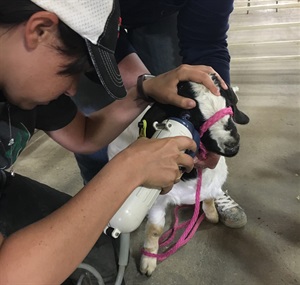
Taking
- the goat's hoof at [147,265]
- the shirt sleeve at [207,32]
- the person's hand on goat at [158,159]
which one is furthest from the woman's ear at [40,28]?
the goat's hoof at [147,265]

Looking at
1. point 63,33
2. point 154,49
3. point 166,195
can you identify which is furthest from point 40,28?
point 154,49

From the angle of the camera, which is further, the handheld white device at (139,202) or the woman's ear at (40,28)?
the handheld white device at (139,202)

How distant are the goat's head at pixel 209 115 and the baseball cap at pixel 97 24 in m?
0.17

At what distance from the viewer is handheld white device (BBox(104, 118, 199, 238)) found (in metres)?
0.69

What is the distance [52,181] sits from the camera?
64.3 inches

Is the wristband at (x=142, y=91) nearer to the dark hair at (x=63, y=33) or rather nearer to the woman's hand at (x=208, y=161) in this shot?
the woman's hand at (x=208, y=161)

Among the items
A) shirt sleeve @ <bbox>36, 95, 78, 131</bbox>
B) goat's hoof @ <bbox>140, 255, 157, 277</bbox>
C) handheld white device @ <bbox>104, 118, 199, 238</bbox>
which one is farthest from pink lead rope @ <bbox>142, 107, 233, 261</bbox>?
shirt sleeve @ <bbox>36, 95, 78, 131</bbox>

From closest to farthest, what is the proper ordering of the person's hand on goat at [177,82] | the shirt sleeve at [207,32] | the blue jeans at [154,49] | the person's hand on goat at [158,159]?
the person's hand on goat at [158,159] → the person's hand on goat at [177,82] → the shirt sleeve at [207,32] → the blue jeans at [154,49]

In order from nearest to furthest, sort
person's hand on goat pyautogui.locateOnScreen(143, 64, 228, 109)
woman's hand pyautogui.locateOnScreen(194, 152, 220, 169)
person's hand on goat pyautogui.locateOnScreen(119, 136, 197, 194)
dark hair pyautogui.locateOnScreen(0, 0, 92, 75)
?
dark hair pyautogui.locateOnScreen(0, 0, 92, 75) < person's hand on goat pyautogui.locateOnScreen(119, 136, 197, 194) < person's hand on goat pyautogui.locateOnScreen(143, 64, 228, 109) < woman's hand pyautogui.locateOnScreen(194, 152, 220, 169)

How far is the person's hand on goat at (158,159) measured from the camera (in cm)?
62

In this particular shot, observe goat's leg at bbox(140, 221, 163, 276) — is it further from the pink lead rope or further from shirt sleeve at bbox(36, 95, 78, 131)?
shirt sleeve at bbox(36, 95, 78, 131)

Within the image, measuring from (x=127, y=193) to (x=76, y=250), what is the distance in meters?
0.12

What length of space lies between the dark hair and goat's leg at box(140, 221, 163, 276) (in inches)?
27.1

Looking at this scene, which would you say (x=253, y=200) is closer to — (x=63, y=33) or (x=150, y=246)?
(x=150, y=246)
